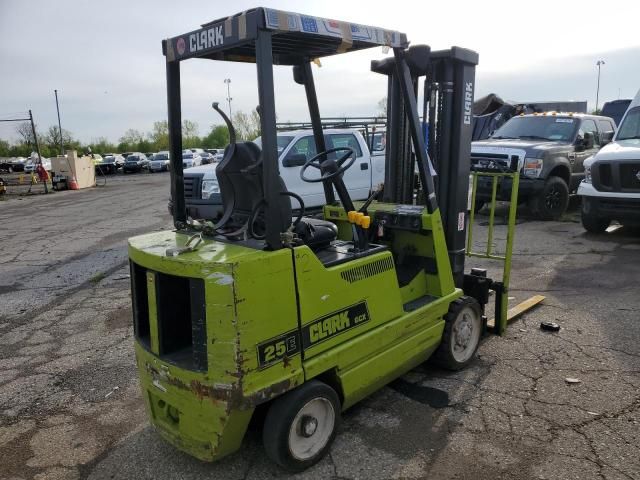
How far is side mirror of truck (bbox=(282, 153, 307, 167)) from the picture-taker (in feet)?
30.0

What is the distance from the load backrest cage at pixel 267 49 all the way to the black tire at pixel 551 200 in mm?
7809

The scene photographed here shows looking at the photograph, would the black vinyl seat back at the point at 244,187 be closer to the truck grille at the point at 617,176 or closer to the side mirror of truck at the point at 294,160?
the side mirror of truck at the point at 294,160

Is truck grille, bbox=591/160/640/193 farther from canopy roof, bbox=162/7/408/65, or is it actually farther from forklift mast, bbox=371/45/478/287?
canopy roof, bbox=162/7/408/65

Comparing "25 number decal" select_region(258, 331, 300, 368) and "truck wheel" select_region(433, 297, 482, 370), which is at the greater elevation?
"25 number decal" select_region(258, 331, 300, 368)

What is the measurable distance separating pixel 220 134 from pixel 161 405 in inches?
2612

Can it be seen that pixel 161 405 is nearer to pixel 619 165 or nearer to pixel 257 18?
pixel 257 18

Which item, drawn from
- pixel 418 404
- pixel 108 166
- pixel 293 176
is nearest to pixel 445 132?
pixel 418 404

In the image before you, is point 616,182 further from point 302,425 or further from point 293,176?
point 302,425

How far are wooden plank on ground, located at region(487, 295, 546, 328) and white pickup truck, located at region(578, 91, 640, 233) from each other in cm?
345

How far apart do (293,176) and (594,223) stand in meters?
5.39

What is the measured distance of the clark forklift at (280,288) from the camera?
8.96 feet

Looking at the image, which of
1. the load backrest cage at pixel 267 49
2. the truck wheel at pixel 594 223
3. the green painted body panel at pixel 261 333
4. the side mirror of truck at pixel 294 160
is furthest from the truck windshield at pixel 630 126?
the green painted body panel at pixel 261 333

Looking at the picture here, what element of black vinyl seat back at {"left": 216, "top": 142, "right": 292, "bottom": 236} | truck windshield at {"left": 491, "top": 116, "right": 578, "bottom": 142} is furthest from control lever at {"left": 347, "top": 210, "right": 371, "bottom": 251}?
truck windshield at {"left": 491, "top": 116, "right": 578, "bottom": 142}

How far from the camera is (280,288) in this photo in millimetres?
2834
